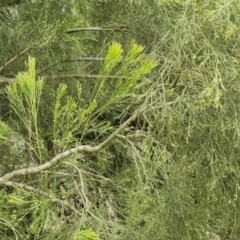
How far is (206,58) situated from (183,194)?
0.68m

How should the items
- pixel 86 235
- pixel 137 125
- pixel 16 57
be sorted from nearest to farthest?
pixel 86 235, pixel 137 125, pixel 16 57

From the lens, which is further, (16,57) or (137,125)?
Result: (16,57)

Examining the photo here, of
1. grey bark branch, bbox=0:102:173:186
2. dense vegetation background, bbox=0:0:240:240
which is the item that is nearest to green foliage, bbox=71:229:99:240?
dense vegetation background, bbox=0:0:240:240

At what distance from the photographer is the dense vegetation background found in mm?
1944

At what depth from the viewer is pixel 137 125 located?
2.41 metres

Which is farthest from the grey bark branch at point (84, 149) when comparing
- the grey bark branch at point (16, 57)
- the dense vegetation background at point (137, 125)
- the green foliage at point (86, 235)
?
the grey bark branch at point (16, 57)

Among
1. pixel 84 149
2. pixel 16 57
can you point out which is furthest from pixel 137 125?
pixel 16 57

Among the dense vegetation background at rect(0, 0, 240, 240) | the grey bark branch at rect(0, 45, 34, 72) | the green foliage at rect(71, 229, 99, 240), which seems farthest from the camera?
the grey bark branch at rect(0, 45, 34, 72)

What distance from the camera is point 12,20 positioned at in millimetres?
2906

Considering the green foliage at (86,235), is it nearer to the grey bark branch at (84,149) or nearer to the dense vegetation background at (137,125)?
the dense vegetation background at (137,125)

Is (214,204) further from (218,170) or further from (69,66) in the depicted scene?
(69,66)

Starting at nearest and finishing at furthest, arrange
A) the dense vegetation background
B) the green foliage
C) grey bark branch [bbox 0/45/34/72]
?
1. the green foliage
2. the dense vegetation background
3. grey bark branch [bbox 0/45/34/72]

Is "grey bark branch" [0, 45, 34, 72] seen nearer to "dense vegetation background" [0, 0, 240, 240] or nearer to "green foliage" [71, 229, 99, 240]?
"dense vegetation background" [0, 0, 240, 240]

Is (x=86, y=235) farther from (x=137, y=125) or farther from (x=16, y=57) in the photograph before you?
(x=16, y=57)
